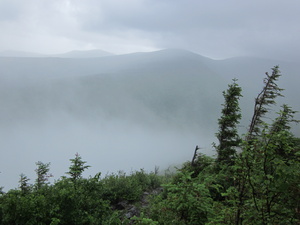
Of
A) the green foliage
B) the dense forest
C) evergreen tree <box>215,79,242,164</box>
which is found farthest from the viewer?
evergreen tree <box>215,79,242,164</box>

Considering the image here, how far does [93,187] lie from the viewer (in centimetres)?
862

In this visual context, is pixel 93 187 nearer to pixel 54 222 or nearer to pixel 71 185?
pixel 71 185

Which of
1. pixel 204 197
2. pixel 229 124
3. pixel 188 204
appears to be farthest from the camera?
pixel 229 124

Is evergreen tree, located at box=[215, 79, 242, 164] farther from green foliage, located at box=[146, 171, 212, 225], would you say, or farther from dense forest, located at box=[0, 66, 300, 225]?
green foliage, located at box=[146, 171, 212, 225]

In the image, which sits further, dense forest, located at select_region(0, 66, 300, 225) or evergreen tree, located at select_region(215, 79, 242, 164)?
evergreen tree, located at select_region(215, 79, 242, 164)

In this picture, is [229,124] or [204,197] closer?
[204,197]

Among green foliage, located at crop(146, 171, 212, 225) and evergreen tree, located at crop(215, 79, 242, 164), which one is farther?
evergreen tree, located at crop(215, 79, 242, 164)

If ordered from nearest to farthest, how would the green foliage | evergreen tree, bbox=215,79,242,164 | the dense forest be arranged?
the dense forest, the green foliage, evergreen tree, bbox=215,79,242,164

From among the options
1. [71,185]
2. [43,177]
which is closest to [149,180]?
[43,177]

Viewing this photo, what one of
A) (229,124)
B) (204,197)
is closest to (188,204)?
(204,197)

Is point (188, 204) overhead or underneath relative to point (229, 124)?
underneath

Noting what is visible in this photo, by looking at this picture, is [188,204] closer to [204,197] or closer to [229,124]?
[204,197]

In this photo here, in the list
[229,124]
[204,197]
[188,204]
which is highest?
[229,124]

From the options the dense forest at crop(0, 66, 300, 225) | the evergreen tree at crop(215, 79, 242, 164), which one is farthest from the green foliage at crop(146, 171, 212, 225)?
the evergreen tree at crop(215, 79, 242, 164)
